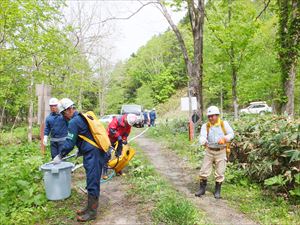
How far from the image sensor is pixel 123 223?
4387mm

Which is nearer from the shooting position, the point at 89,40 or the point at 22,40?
the point at 22,40

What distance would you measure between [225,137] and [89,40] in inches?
687

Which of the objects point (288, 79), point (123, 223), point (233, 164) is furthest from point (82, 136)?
point (288, 79)

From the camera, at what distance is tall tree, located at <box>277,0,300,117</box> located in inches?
454

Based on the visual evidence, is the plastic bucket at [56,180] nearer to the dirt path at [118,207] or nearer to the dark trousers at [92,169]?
the dirt path at [118,207]

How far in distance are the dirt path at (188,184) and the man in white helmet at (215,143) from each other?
0.34 metres

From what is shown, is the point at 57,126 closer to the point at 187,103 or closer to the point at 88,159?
the point at 88,159

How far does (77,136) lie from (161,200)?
186 centimetres

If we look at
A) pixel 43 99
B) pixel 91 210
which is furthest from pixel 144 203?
pixel 43 99

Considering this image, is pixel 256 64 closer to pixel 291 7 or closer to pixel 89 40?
pixel 291 7

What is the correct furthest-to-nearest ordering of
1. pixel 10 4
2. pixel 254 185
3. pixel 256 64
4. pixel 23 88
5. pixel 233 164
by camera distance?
pixel 256 64, pixel 23 88, pixel 10 4, pixel 233 164, pixel 254 185

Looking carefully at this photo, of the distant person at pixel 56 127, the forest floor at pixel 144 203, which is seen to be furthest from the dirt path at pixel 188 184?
the distant person at pixel 56 127

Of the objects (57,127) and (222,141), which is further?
(57,127)

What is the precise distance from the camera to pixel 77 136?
4555mm
